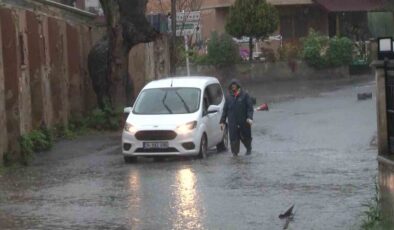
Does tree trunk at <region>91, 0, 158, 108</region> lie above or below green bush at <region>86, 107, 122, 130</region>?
above

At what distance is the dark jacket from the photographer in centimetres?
2022

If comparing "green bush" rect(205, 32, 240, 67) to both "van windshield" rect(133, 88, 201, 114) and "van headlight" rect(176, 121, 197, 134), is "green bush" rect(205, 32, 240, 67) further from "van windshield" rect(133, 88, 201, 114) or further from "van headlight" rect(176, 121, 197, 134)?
"van headlight" rect(176, 121, 197, 134)

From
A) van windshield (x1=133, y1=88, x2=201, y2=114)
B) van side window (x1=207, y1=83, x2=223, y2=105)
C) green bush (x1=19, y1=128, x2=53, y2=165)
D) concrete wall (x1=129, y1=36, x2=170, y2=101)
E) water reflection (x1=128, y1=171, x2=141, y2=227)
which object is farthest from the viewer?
concrete wall (x1=129, y1=36, x2=170, y2=101)

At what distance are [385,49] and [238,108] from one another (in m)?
9.50

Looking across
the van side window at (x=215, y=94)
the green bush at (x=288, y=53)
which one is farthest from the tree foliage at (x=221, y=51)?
the van side window at (x=215, y=94)

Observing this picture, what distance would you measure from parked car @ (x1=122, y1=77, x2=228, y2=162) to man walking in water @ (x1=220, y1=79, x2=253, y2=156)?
58 centimetres

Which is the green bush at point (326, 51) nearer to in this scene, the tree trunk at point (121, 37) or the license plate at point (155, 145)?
the tree trunk at point (121, 37)

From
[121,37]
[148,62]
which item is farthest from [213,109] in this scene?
[148,62]

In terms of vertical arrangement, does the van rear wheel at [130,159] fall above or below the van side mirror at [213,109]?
below

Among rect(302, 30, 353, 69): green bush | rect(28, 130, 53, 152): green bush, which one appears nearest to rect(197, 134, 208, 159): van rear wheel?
rect(28, 130, 53, 152): green bush

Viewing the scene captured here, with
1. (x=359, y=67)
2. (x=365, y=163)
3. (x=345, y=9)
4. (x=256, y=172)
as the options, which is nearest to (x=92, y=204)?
(x=256, y=172)

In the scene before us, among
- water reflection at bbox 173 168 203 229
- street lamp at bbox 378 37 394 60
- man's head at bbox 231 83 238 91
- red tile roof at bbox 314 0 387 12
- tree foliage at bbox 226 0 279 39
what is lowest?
water reflection at bbox 173 168 203 229

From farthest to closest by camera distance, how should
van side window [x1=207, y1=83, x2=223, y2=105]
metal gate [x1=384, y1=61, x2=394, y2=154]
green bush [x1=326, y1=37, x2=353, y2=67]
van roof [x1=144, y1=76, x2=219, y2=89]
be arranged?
green bush [x1=326, y1=37, x2=353, y2=67]
van side window [x1=207, y1=83, x2=223, y2=105]
van roof [x1=144, y1=76, x2=219, y2=89]
metal gate [x1=384, y1=61, x2=394, y2=154]

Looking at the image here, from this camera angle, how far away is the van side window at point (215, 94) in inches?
856
